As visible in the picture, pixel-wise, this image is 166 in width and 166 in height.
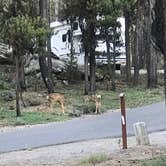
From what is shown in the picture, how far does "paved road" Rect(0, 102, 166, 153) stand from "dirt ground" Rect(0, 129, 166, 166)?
86 centimetres

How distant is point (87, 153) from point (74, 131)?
15.5 feet

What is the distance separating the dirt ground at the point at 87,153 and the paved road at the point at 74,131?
862mm

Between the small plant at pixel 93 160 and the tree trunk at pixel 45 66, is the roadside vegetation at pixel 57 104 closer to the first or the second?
the tree trunk at pixel 45 66

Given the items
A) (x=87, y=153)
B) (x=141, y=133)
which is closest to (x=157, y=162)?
(x=141, y=133)

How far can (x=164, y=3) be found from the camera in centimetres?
973

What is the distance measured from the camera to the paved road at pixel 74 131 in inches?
593

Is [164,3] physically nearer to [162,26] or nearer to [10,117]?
[162,26]

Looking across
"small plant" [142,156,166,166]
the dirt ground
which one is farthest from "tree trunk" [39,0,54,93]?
"small plant" [142,156,166,166]

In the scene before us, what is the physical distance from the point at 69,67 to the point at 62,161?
24.6m

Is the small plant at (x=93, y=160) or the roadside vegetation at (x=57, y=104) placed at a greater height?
the roadside vegetation at (x=57, y=104)

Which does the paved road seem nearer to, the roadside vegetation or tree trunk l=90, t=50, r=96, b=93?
the roadside vegetation

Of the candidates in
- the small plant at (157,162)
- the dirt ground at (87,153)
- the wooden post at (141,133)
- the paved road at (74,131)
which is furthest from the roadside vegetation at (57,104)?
the small plant at (157,162)

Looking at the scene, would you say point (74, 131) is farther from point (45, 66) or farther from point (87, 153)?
point (45, 66)

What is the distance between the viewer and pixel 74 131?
56.2ft
